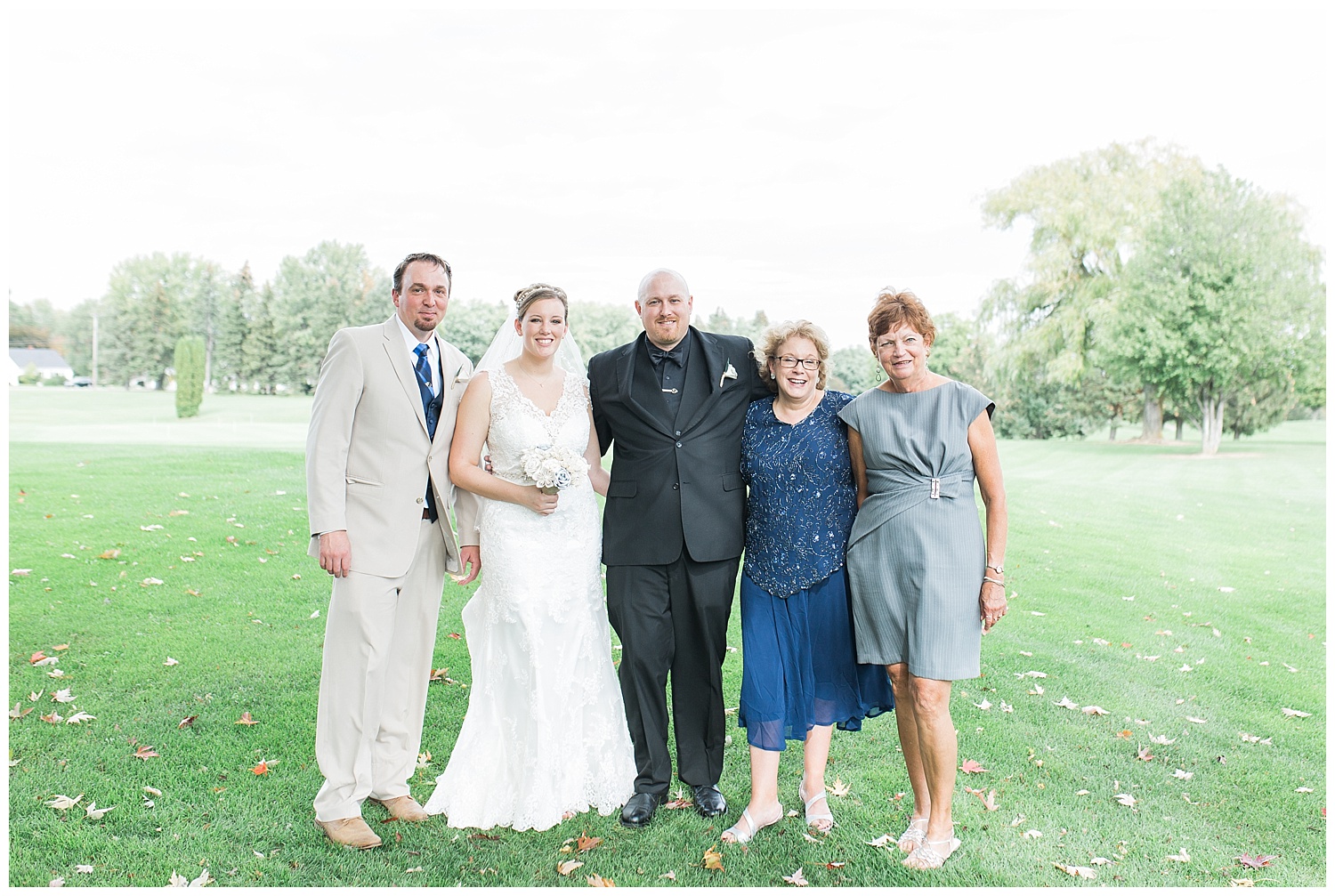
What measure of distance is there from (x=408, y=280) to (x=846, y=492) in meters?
2.15

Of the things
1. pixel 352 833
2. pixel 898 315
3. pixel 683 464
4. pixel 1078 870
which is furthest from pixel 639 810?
pixel 898 315

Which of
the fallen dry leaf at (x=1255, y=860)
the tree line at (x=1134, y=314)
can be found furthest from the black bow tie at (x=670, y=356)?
the tree line at (x=1134, y=314)

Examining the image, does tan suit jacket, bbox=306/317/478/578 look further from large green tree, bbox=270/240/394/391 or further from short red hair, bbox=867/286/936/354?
large green tree, bbox=270/240/394/391

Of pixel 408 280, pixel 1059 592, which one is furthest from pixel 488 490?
pixel 1059 592

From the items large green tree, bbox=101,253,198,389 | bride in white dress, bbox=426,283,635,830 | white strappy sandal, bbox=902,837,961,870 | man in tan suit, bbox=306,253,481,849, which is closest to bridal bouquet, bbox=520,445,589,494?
bride in white dress, bbox=426,283,635,830

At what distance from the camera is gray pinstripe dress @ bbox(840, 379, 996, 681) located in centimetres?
380

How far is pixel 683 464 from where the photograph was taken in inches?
165

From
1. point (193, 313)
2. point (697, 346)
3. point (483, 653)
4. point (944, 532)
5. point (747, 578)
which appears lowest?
point (483, 653)

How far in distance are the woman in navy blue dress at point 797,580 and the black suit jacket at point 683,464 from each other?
9 cm

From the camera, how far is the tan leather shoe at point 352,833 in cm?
400

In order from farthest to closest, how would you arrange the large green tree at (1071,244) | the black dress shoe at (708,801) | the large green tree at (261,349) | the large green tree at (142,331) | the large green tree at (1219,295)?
1. the large green tree at (142,331)
2. the large green tree at (261,349)
3. the large green tree at (1071,244)
4. the large green tree at (1219,295)
5. the black dress shoe at (708,801)

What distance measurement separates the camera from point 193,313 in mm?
53281

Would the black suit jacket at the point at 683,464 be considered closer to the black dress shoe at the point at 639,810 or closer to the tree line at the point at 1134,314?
the black dress shoe at the point at 639,810

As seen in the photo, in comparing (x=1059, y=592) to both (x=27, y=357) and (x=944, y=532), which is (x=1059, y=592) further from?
(x=27, y=357)
